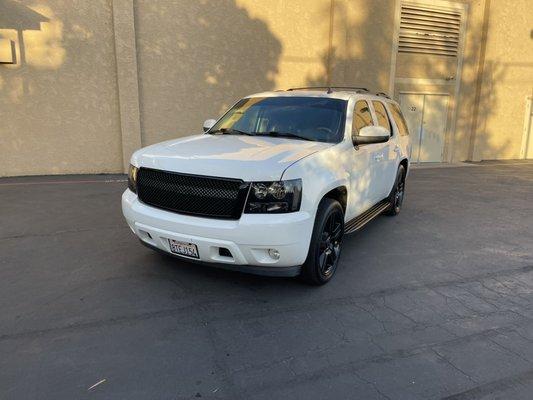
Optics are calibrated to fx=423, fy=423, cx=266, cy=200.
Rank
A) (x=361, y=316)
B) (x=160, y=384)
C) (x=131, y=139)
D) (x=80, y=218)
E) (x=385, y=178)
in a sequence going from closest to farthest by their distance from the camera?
1. (x=160, y=384)
2. (x=361, y=316)
3. (x=385, y=178)
4. (x=80, y=218)
5. (x=131, y=139)

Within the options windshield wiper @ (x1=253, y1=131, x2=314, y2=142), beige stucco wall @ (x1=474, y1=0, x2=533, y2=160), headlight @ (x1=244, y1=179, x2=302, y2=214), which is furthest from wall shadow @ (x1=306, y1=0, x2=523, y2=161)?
headlight @ (x1=244, y1=179, x2=302, y2=214)

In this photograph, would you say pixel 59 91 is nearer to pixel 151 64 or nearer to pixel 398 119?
pixel 151 64

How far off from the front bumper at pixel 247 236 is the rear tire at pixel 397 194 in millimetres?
3519

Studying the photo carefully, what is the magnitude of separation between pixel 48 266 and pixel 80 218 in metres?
2.14

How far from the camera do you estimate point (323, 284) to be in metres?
4.33

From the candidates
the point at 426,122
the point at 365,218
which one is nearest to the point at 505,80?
the point at 426,122

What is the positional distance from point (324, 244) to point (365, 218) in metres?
1.40

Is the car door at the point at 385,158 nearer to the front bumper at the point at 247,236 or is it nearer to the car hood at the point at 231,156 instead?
the car hood at the point at 231,156

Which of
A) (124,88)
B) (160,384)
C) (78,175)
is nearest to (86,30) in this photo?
(124,88)

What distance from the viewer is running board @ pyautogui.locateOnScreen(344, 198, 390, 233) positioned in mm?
4927

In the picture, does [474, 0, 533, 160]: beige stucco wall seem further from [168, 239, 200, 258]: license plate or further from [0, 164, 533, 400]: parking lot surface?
[168, 239, 200, 258]: license plate

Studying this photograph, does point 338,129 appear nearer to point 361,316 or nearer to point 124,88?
point 361,316

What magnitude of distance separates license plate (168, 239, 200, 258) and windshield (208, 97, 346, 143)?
173 centimetres

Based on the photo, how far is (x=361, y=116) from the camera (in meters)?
5.27
